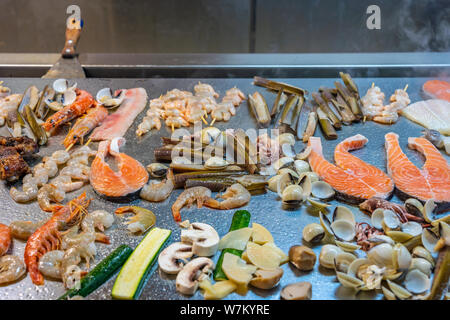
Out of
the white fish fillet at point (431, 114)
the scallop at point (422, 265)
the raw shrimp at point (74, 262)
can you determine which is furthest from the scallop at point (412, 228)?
the raw shrimp at point (74, 262)

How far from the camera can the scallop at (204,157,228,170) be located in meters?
2.72

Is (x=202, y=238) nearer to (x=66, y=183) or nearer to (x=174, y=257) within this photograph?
(x=174, y=257)

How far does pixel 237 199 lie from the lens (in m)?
2.48

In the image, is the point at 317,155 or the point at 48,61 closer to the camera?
the point at 317,155

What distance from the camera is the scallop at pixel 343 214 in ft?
7.32

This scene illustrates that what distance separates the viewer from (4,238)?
7.19 ft

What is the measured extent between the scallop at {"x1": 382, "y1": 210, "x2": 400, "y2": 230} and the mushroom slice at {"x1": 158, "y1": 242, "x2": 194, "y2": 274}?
1014 mm

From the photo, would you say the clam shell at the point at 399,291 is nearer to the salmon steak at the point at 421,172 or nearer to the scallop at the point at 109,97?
the salmon steak at the point at 421,172

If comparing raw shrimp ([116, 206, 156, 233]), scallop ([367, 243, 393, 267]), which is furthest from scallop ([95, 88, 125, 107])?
scallop ([367, 243, 393, 267])

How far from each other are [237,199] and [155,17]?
369 cm

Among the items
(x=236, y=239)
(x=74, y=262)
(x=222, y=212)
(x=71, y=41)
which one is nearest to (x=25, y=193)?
(x=74, y=262)

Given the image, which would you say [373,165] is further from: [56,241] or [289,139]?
[56,241]

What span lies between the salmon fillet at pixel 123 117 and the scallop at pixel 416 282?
2.15 m
